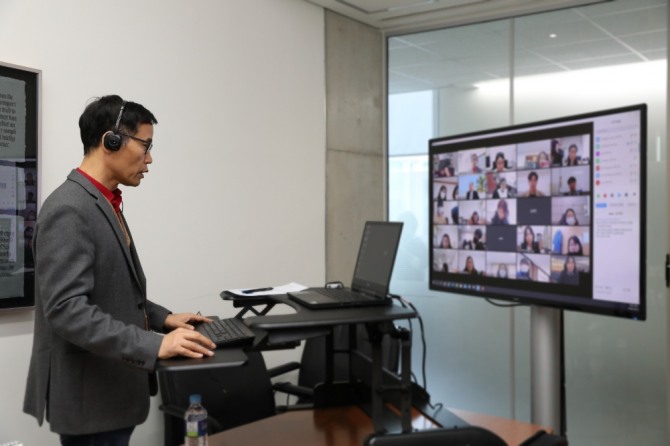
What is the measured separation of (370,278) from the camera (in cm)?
228

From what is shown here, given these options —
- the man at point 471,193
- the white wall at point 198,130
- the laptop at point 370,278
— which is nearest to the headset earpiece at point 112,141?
the laptop at point 370,278

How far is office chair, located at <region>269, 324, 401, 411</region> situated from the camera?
3.32m

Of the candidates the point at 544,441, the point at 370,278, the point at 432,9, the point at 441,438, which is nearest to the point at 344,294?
the point at 370,278

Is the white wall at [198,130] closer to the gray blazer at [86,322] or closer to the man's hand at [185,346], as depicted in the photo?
the gray blazer at [86,322]

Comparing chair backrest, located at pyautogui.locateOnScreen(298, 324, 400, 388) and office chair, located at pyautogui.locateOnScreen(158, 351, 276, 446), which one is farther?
chair backrest, located at pyautogui.locateOnScreen(298, 324, 400, 388)

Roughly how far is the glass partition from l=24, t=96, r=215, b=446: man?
2.76 meters

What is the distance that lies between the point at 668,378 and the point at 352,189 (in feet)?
7.31

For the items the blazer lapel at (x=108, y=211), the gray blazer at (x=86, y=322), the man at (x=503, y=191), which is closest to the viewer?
the gray blazer at (x=86, y=322)

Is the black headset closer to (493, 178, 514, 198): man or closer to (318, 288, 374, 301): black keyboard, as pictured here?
(318, 288, 374, 301): black keyboard

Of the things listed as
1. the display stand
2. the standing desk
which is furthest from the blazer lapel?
the display stand

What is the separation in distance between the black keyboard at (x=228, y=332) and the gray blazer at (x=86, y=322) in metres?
0.17

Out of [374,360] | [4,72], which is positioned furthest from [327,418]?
[4,72]

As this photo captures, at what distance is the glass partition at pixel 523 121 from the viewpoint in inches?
147

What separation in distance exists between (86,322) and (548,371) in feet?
5.97
